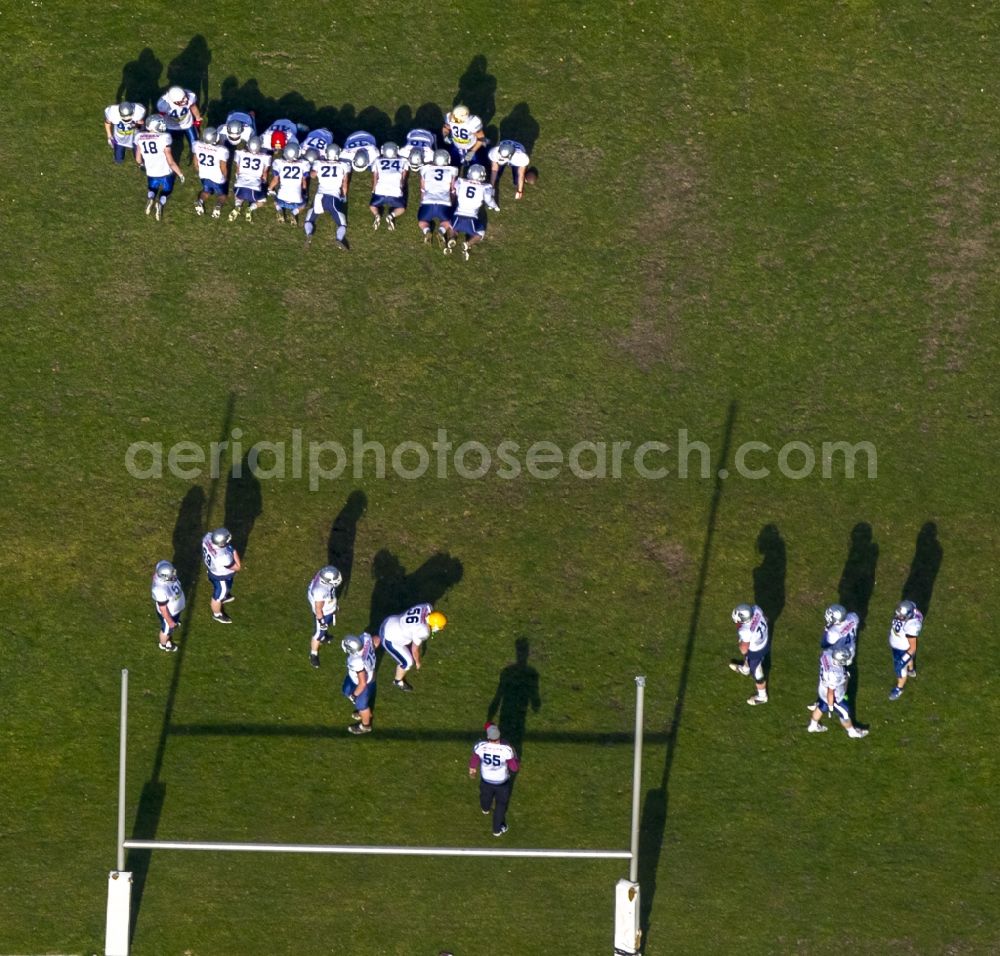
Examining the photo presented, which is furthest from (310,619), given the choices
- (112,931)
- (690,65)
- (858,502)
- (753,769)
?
(690,65)

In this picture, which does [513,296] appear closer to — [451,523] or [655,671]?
[451,523]

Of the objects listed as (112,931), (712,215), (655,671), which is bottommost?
(112,931)

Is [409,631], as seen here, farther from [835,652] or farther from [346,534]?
[835,652]

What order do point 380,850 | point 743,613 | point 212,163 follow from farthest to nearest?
point 212,163, point 743,613, point 380,850

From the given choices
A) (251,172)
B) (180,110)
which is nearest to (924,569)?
(251,172)

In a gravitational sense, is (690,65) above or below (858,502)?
above

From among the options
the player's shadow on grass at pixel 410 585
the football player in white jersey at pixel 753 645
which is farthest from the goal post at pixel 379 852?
the player's shadow on grass at pixel 410 585
